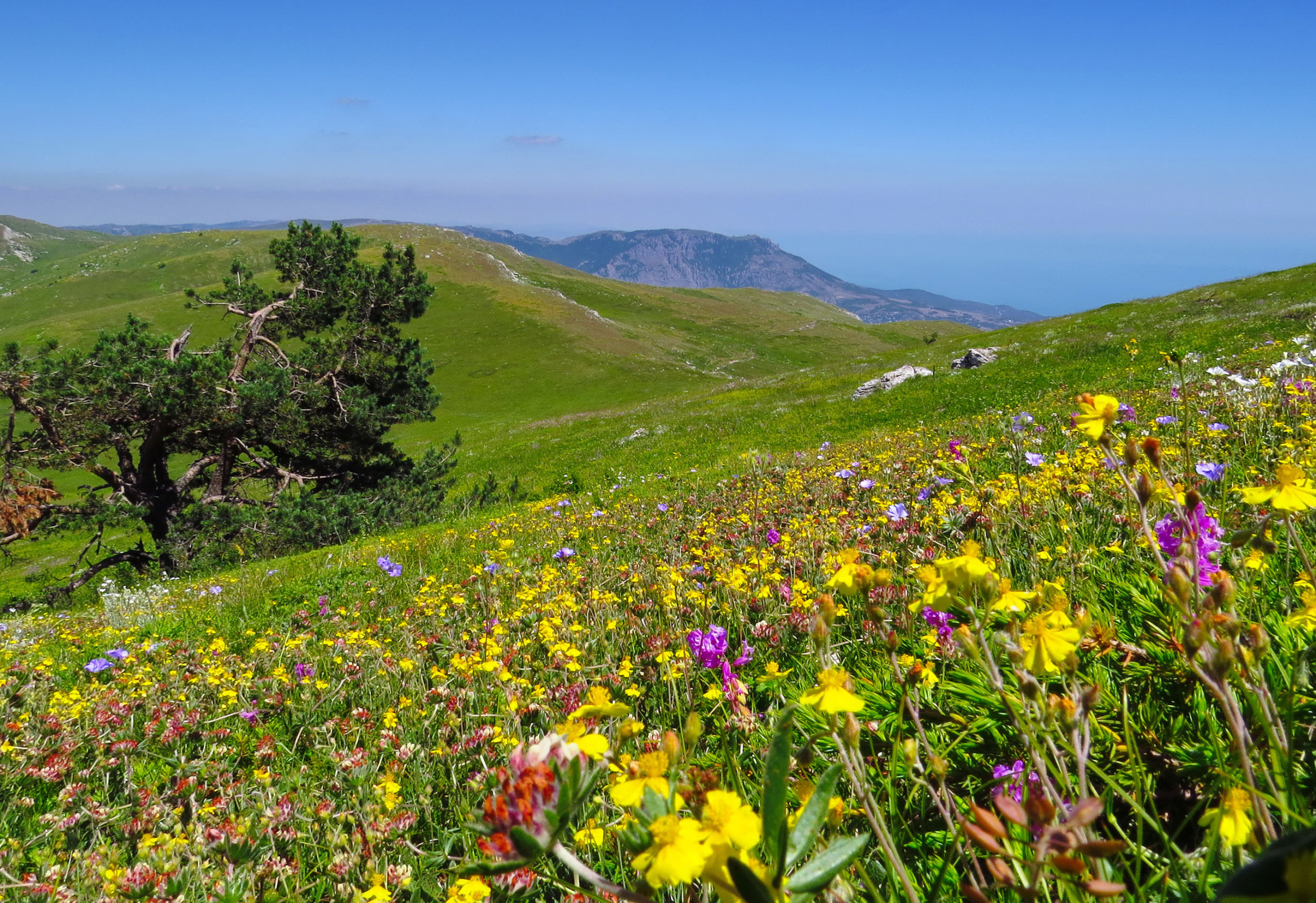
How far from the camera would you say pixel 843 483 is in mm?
6484

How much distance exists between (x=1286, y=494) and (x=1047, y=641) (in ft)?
1.95

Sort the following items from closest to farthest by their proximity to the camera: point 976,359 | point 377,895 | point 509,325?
1. point 377,895
2. point 976,359
3. point 509,325

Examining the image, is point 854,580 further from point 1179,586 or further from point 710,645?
point 710,645

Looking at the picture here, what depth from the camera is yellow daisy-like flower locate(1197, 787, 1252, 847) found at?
3.07 feet

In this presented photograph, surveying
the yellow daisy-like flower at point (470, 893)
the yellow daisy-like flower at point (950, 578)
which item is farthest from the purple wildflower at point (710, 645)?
the yellow daisy-like flower at point (950, 578)

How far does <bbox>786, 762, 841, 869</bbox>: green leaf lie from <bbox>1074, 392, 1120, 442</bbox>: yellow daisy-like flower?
41.1 inches

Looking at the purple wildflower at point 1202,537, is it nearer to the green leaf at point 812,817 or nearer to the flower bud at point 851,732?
the flower bud at point 851,732

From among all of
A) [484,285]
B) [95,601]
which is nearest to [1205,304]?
[95,601]

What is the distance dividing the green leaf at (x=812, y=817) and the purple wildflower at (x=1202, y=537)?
144 centimetres

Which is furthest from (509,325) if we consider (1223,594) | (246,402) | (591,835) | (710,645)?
(1223,594)

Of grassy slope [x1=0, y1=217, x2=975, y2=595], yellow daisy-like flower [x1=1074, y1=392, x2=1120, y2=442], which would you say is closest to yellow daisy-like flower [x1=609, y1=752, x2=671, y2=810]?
yellow daisy-like flower [x1=1074, y1=392, x2=1120, y2=442]

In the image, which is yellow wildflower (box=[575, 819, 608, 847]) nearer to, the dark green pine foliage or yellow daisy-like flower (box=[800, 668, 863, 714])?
yellow daisy-like flower (box=[800, 668, 863, 714])

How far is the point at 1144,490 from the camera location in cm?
130

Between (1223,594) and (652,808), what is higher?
(1223,594)
